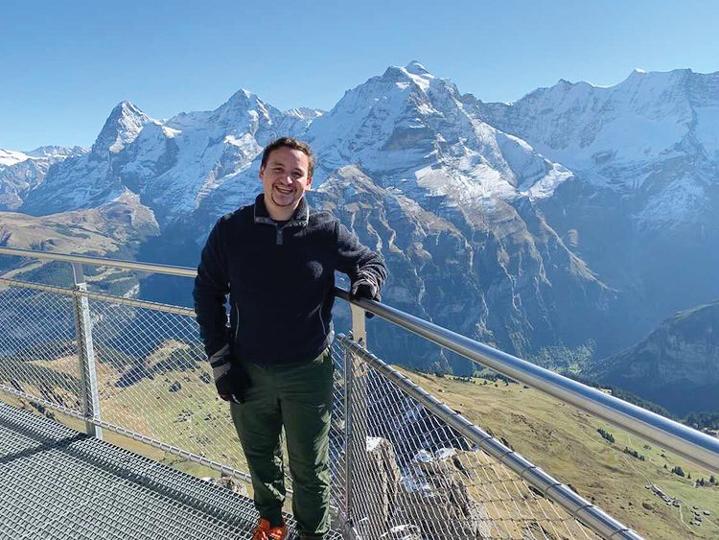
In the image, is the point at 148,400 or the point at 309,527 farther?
the point at 148,400

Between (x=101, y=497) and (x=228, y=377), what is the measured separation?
84.1 inches

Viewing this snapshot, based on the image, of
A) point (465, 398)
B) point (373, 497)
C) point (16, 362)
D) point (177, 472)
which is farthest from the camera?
point (465, 398)

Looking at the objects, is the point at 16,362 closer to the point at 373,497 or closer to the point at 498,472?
the point at 373,497

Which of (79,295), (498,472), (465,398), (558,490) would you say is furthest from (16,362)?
(465,398)

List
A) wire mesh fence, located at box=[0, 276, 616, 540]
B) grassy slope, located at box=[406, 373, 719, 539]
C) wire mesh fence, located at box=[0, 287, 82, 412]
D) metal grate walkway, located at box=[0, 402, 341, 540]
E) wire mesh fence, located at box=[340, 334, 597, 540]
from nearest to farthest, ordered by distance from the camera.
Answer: wire mesh fence, located at box=[0, 276, 616, 540] → wire mesh fence, located at box=[340, 334, 597, 540] → metal grate walkway, located at box=[0, 402, 341, 540] → wire mesh fence, located at box=[0, 287, 82, 412] → grassy slope, located at box=[406, 373, 719, 539]

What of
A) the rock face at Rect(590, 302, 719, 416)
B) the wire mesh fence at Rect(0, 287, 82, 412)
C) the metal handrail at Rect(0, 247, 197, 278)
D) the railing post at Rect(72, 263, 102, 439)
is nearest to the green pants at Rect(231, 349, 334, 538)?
the metal handrail at Rect(0, 247, 197, 278)

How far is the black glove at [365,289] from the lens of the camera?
10.7 feet

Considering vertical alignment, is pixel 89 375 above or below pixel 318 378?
below

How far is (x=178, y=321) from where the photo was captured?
5195 millimetres

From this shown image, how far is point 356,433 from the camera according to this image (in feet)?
12.8

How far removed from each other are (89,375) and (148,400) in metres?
1.14

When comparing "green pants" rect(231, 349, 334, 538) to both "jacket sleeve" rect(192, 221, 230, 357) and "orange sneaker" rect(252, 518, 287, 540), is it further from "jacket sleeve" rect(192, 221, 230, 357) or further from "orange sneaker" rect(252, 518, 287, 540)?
"jacket sleeve" rect(192, 221, 230, 357)

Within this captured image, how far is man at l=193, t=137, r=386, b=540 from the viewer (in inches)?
131

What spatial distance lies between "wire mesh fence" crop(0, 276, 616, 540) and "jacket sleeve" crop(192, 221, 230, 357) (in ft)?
2.78
